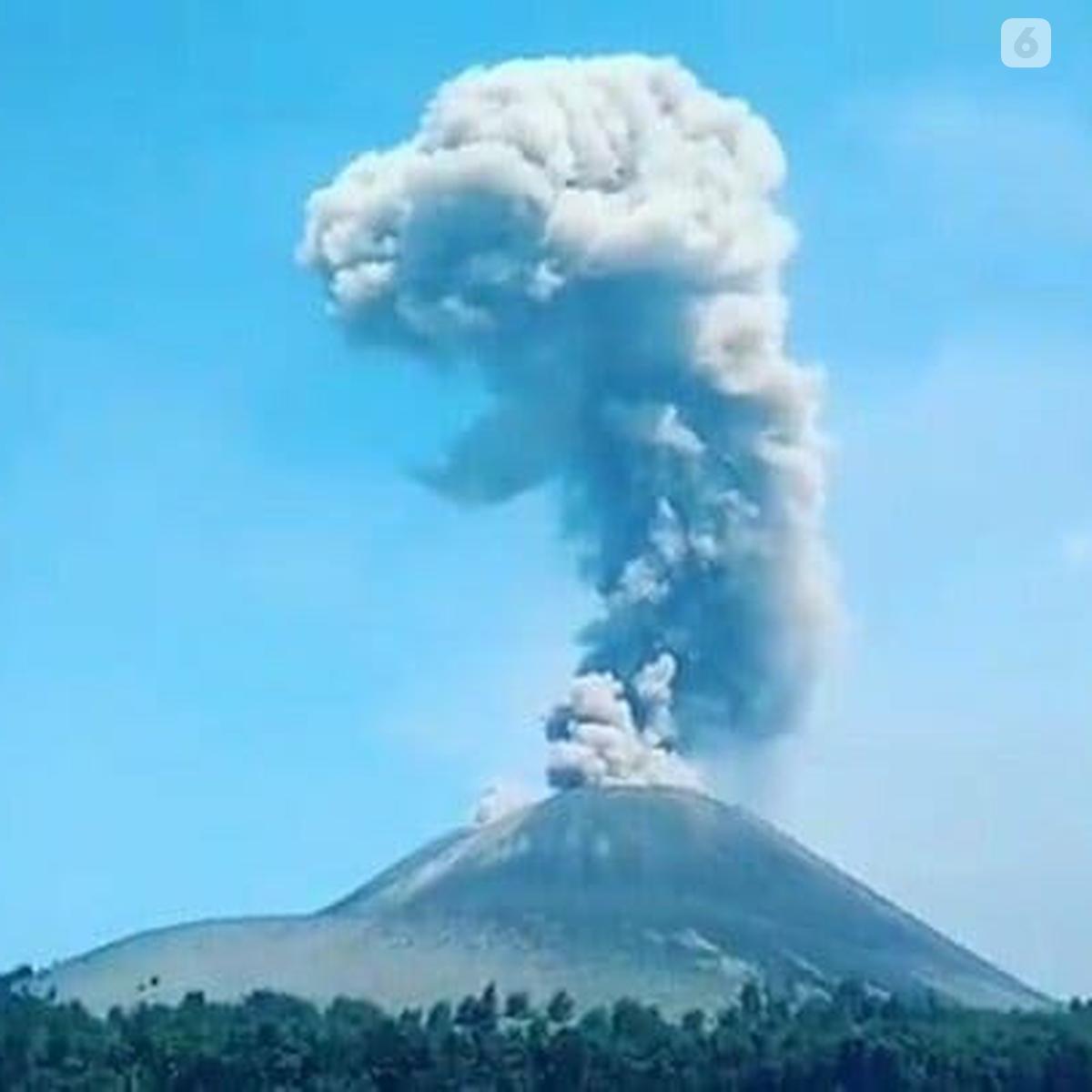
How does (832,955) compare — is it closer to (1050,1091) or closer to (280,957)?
(280,957)

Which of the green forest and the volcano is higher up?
the volcano

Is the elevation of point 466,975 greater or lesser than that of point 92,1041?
greater

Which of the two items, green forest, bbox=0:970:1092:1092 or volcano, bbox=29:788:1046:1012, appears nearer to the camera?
green forest, bbox=0:970:1092:1092

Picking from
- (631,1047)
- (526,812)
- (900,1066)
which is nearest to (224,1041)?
(631,1047)

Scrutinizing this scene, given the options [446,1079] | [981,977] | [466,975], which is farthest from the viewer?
[981,977]
